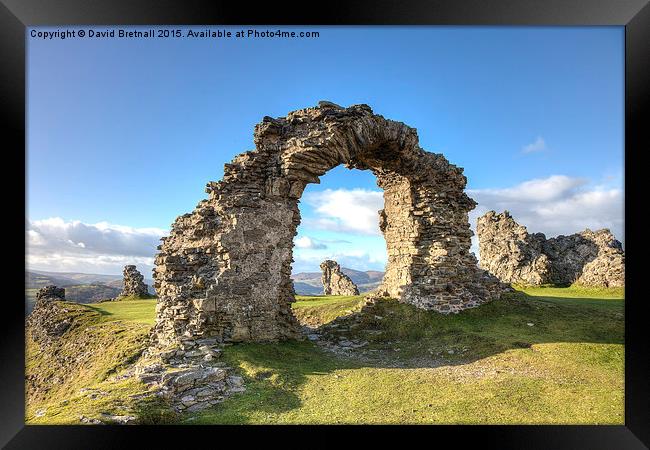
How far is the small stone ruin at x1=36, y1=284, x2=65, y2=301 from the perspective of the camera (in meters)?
17.9

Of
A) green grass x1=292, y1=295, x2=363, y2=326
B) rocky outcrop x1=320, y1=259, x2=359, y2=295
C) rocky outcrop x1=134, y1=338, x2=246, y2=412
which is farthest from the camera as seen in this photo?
rocky outcrop x1=320, y1=259, x2=359, y2=295

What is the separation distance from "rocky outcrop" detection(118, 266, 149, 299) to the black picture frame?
1893cm

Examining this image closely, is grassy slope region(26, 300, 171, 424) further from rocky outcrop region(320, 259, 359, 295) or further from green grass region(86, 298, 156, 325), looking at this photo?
rocky outcrop region(320, 259, 359, 295)

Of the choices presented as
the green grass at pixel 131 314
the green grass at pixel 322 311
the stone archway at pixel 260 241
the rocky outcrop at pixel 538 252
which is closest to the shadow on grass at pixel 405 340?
the stone archway at pixel 260 241

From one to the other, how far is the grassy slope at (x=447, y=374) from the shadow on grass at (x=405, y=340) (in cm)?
3

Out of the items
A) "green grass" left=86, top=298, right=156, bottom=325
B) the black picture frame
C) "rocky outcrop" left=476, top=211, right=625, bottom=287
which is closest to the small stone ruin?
"green grass" left=86, top=298, right=156, bottom=325

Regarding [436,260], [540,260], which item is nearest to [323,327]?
[436,260]

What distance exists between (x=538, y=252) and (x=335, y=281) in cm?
1208

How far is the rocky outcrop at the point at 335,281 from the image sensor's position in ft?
79.6

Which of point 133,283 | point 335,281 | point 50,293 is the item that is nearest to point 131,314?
point 50,293

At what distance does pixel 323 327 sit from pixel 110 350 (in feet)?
21.2
